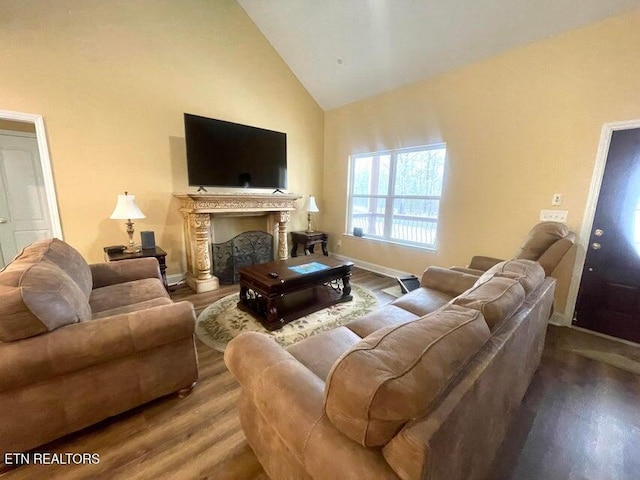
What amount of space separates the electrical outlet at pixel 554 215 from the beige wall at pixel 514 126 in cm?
5

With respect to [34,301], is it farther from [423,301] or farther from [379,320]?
[423,301]

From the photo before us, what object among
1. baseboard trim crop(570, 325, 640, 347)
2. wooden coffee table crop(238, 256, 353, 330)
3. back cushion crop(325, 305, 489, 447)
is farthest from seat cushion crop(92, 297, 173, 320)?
baseboard trim crop(570, 325, 640, 347)

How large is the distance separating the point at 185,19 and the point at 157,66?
70 centimetres

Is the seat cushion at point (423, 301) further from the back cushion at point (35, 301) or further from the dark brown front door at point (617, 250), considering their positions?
the back cushion at point (35, 301)

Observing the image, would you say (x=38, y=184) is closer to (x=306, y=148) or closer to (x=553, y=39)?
(x=306, y=148)

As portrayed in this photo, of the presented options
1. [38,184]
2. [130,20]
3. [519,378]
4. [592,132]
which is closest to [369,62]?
[592,132]

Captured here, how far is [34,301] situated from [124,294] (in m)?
0.89

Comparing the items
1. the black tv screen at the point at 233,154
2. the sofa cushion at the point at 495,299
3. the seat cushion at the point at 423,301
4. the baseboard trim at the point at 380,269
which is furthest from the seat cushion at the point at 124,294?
the baseboard trim at the point at 380,269

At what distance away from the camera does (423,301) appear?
205 cm

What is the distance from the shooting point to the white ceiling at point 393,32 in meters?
2.43

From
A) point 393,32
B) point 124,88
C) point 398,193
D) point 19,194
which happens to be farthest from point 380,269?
point 19,194

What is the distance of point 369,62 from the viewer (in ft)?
11.8

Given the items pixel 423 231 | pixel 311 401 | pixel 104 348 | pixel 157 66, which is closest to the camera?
pixel 311 401

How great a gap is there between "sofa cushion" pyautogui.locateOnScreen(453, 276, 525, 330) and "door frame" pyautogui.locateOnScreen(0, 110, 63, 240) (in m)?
3.82
